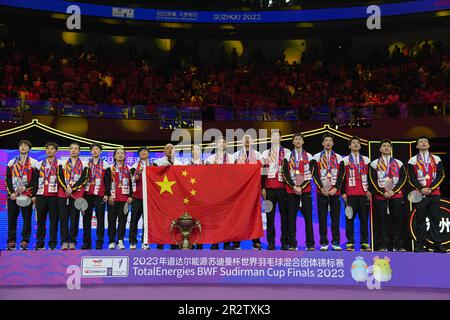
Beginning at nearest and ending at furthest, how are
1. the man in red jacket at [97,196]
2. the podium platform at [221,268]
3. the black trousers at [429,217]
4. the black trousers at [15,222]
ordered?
1. the podium platform at [221,268]
2. the black trousers at [429,217]
3. the black trousers at [15,222]
4. the man in red jacket at [97,196]

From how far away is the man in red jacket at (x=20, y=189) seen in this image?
27.8 feet

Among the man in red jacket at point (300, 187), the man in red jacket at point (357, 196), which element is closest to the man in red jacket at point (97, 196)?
the man in red jacket at point (300, 187)

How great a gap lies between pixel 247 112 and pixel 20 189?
815 centimetres

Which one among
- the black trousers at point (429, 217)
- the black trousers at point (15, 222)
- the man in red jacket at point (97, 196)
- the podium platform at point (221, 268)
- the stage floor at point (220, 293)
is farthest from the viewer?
the man in red jacket at point (97, 196)

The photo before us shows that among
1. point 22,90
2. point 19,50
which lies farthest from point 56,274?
point 19,50

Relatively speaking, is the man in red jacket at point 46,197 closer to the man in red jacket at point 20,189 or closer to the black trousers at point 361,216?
the man in red jacket at point 20,189

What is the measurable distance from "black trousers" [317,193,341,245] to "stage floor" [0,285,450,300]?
73 centimetres

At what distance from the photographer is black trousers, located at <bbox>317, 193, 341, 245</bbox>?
27.5 ft

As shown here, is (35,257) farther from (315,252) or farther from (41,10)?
(41,10)

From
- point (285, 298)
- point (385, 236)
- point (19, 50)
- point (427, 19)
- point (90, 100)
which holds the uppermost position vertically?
point (427, 19)

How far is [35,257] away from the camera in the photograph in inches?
322

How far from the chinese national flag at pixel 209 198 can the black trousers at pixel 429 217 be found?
2377 mm

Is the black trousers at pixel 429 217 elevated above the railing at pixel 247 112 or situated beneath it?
situated beneath
